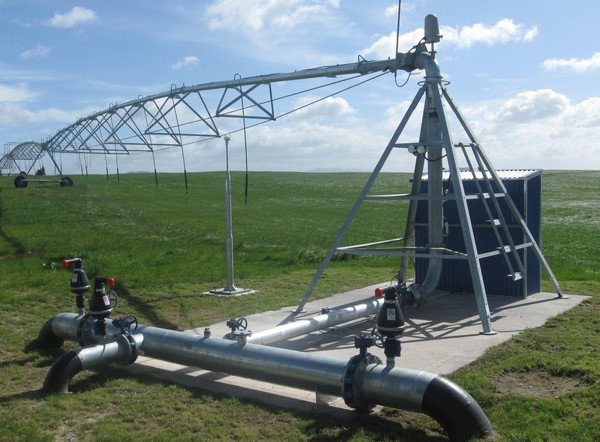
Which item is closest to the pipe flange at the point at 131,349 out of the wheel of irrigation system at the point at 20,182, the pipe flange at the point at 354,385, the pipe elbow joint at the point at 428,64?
the pipe flange at the point at 354,385

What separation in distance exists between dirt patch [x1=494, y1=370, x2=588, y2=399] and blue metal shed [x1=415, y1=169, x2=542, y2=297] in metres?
5.25

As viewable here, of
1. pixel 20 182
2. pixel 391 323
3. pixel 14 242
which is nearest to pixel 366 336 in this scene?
pixel 391 323

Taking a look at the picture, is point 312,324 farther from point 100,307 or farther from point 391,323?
point 391,323

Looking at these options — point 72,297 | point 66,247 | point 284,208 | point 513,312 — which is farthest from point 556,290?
point 284,208

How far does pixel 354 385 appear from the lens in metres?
6.64

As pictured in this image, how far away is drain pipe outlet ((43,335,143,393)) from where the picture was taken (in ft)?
25.0

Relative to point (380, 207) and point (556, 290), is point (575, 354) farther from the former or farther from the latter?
point (380, 207)

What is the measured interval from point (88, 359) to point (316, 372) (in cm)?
272

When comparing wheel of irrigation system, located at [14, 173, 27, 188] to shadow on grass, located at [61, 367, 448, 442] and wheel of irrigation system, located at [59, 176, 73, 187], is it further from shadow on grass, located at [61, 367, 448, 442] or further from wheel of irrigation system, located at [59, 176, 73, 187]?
shadow on grass, located at [61, 367, 448, 442]

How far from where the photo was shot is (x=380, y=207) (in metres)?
46.9

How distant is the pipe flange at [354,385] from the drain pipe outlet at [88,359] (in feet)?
9.65

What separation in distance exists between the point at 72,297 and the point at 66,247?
8.15m

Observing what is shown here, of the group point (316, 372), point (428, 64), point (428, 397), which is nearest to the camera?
point (428, 397)

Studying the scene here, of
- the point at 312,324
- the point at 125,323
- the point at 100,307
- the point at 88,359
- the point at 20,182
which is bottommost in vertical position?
the point at 312,324
